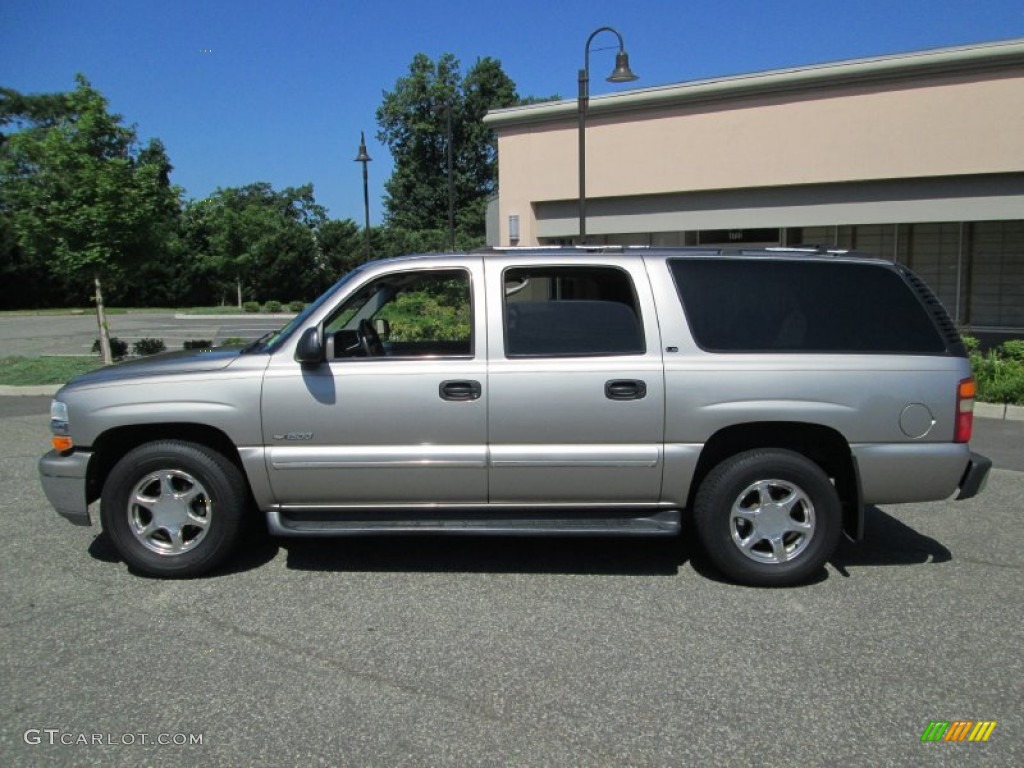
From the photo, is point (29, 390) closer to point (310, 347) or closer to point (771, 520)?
point (310, 347)

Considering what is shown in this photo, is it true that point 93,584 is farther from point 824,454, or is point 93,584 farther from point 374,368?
point 824,454

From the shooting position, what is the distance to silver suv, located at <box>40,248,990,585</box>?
4.56 m

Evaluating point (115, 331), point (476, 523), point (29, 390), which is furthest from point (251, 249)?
point (476, 523)

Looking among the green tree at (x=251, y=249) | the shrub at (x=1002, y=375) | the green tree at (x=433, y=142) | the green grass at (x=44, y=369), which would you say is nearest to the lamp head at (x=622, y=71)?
the shrub at (x=1002, y=375)

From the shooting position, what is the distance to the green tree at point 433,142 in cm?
6675

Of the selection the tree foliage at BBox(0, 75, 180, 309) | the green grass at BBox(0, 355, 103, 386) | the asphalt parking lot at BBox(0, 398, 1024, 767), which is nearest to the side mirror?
the asphalt parking lot at BBox(0, 398, 1024, 767)

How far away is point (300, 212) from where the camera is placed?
3039 inches

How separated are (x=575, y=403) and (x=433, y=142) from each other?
66.6 meters

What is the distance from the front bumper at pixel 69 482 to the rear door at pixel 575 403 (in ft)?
7.67

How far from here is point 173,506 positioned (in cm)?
A: 474

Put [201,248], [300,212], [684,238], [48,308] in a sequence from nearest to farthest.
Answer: [684,238], [48,308], [201,248], [300,212]

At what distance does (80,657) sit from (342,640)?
3.91 ft

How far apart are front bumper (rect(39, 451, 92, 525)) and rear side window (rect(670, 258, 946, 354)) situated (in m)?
3.57

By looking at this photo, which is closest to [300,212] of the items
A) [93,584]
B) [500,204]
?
[500,204]
